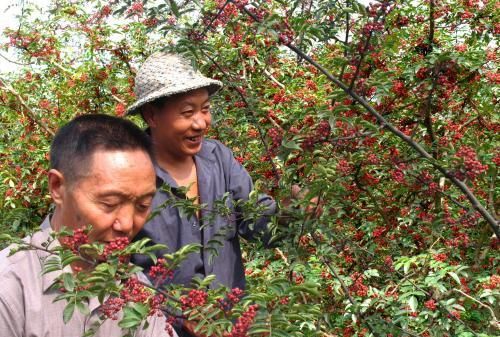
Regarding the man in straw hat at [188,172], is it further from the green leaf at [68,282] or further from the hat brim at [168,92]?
the green leaf at [68,282]

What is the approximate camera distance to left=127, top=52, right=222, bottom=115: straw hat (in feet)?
8.72

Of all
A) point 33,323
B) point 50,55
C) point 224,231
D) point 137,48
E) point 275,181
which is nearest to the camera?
point 33,323

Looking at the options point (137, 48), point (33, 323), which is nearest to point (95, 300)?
point (33, 323)

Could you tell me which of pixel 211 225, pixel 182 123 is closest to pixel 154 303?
pixel 211 225

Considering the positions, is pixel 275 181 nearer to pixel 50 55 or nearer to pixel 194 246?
pixel 194 246

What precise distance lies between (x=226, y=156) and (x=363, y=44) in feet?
3.67

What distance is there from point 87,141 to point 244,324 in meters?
0.67

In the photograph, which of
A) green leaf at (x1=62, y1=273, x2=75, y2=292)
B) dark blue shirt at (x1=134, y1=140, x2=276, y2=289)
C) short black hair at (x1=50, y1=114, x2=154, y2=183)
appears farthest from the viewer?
dark blue shirt at (x1=134, y1=140, x2=276, y2=289)

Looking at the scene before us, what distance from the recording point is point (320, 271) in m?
3.17

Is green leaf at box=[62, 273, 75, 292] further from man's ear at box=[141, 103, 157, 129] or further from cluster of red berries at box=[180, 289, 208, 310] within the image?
man's ear at box=[141, 103, 157, 129]

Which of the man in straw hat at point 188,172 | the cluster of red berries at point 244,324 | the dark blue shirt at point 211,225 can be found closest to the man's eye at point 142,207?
the cluster of red berries at point 244,324

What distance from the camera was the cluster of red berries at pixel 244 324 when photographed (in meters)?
1.40

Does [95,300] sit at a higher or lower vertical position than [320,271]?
higher

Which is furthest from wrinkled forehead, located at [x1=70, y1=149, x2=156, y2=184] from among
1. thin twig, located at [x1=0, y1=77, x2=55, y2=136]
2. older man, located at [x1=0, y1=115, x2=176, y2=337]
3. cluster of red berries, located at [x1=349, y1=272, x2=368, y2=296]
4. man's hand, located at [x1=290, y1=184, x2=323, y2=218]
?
thin twig, located at [x1=0, y1=77, x2=55, y2=136]
